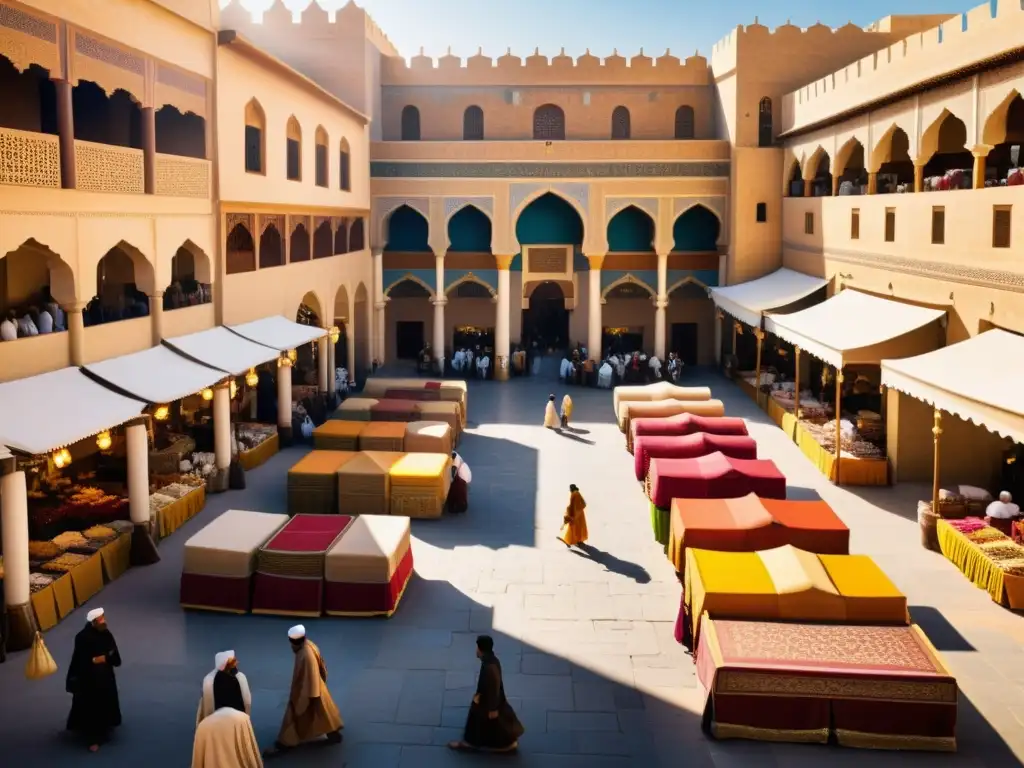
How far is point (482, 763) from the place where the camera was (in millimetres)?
8406

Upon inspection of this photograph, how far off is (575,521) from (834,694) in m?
5.55

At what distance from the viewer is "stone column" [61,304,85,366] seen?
1248 cm

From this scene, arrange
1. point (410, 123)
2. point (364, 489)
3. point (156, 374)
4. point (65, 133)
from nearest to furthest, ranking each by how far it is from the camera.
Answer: point (65, 133), point (156, 374), point (364, 489), point (410, 123)

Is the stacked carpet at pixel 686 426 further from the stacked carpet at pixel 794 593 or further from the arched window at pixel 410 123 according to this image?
the arched window at pixel 410 123

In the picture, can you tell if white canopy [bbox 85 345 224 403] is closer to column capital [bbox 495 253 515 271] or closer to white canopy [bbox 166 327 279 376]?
white canopy [bbox 166 327 279 376]

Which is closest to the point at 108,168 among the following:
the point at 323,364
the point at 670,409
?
the point at 323,364

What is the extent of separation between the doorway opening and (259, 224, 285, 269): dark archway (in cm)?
→ 1056

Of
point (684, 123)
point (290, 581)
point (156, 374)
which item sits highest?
point (684, 123)

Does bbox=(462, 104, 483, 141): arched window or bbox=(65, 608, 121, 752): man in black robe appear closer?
bbox=(65, 608, 121, 752): man in black robe

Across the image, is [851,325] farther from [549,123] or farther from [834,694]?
[549,123]

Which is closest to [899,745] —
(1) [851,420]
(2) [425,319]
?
(1) [851,420]

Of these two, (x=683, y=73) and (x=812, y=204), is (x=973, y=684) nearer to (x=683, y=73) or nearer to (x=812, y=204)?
(x=812, y=204)

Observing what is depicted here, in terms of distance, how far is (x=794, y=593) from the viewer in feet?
30.9

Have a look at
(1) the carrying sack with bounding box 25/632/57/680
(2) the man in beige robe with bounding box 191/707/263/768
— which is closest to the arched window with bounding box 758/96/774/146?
(1) the carrying sack with bounding box 25/632/57/680
